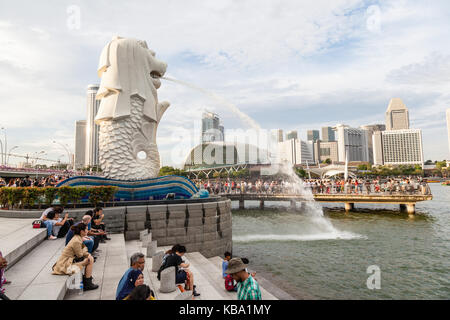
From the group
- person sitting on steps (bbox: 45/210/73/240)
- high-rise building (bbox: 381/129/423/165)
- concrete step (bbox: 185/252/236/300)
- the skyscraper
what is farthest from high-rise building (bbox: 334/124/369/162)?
person sitting on steps (bbox: 45/210/73/240)

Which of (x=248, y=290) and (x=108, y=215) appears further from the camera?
(x=108, y=215)

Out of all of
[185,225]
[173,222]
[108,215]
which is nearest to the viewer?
[108,215]

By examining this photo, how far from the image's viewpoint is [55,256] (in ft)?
19.8

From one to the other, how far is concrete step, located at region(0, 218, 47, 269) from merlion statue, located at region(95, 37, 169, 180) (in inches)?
221

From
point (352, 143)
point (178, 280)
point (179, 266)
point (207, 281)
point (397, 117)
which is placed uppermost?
point (397, 117)

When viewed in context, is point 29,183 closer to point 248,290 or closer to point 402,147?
point 248,290

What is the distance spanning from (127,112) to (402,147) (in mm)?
171616

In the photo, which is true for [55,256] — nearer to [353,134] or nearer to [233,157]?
[233,157]

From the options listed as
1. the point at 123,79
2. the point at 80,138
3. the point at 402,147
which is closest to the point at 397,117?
the point at 402,147

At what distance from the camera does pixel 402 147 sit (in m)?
152

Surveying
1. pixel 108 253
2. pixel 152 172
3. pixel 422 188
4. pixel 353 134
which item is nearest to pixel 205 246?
pixel 108 253

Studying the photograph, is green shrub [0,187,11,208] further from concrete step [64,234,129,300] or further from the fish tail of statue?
concrete step [64,234,129,300]

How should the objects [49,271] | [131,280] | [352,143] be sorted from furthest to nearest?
[352,143], [49,271], [131,280]
